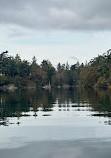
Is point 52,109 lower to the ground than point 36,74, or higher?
lower

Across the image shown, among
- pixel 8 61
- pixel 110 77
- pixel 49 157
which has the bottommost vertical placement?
pixel 49 157

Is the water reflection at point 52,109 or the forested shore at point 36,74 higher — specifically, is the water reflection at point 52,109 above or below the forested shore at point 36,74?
below

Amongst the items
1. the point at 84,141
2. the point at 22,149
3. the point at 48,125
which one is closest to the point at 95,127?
the point at 48,125

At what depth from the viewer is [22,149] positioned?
13.6 m

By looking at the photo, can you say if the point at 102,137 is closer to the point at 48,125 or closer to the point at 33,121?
the point at 48,125

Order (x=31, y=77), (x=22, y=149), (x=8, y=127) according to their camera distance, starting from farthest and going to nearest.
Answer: (x=31, y=77), (x=8, y=127), (x=22, y=149)

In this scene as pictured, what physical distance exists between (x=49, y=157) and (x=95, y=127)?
8.04 metres

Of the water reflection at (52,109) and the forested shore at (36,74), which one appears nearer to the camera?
the water reflection at (52,109)

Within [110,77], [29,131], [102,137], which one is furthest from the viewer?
[110,77]

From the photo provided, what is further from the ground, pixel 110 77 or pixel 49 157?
pixel 110 77

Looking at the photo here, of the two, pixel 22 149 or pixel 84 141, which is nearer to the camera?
pixel 22 149

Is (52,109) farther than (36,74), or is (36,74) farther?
(36,74)

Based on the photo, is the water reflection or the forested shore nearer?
the water reflection

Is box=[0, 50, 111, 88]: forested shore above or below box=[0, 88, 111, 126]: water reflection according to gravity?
above
